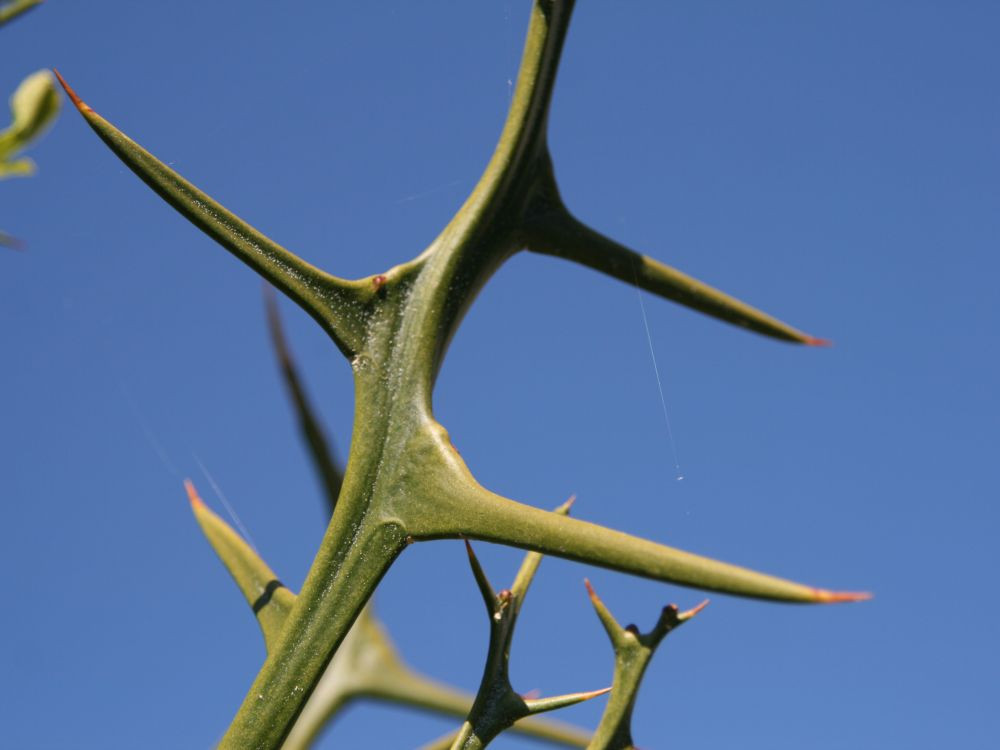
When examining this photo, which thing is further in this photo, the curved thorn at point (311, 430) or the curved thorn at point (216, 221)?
the curved thorn at point (311, 430)

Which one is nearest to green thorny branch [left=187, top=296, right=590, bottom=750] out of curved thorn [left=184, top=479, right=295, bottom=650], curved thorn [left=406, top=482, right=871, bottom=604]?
curved thorn [left=184, top=479, right=295, bottom=650]

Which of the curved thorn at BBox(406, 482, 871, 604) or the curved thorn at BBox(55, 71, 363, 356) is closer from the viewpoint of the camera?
the curved thorn at BBox(406, 482, 871, 604)

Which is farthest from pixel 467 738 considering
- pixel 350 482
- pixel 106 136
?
pixel 106 136

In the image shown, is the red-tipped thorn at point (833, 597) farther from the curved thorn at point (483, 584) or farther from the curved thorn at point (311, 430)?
the curved thorn at point (311, 430)

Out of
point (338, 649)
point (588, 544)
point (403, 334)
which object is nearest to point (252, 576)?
point (338, 649)

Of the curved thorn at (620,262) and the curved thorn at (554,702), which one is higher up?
the curved thorn at (620,262)

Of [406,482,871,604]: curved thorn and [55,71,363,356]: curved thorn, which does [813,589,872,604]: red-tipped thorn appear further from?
[55,71,363,356]: curved thorn

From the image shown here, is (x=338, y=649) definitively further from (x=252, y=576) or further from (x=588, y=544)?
(x=588, y=544)

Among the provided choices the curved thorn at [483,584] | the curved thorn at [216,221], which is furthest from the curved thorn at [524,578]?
the curved thorn at [216,221]

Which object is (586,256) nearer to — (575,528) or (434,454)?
(434,454)
